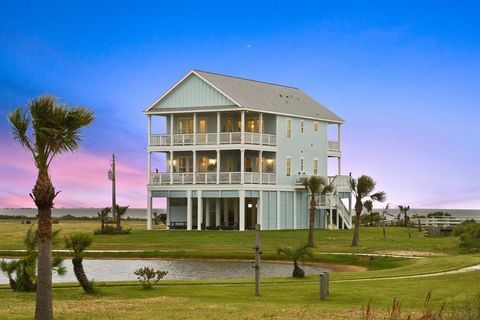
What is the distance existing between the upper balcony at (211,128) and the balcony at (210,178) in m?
2.62

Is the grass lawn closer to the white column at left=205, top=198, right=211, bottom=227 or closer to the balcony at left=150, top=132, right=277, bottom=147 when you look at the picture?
the balcony at left=150, top=132, right=277, bottom=147

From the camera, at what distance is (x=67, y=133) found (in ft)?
66.5

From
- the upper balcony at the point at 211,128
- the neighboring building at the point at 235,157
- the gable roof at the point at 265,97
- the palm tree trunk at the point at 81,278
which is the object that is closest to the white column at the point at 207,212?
the neighboring building at the point at 235,157

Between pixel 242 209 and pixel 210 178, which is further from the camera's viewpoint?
pixel 210 178

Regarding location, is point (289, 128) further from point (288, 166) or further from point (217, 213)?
point (217, 213)

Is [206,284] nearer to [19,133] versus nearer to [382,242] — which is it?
[19,133]

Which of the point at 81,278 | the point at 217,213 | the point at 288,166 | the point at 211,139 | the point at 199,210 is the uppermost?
the point at 211,139

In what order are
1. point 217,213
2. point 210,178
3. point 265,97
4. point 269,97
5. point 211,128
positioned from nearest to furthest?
point 210,178, point 217,213, point 211,128, point 265,97, point 269,97

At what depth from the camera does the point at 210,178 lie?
69.4 meters

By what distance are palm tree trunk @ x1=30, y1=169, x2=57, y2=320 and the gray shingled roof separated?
161 feet

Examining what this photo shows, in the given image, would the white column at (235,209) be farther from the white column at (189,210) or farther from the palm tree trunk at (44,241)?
the palm tree trunk at (44,241)

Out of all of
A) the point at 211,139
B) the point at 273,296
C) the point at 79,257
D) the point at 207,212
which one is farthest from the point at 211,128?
the point at 273,296

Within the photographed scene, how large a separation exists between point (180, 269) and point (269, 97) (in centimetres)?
3376

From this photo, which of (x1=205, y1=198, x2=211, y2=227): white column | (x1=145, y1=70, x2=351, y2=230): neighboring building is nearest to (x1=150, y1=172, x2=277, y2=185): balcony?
(x1=145, y1=70, x2=351, y2=230): neighboring building
